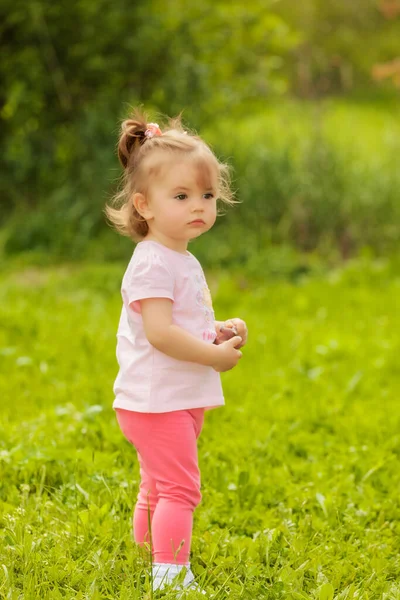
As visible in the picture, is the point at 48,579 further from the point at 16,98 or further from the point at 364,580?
the point at 16,98

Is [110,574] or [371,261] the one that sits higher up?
[110,574]

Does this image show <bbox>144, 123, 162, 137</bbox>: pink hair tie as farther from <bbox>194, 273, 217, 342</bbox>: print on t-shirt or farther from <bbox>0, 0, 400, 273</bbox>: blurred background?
<bbox>0, 0, 400, 273</bbox>: blurred background

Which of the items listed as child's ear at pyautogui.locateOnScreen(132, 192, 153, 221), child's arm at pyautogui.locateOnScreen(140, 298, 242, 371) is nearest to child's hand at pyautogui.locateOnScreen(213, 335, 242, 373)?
child's arm at pyautogui.locateOnScreen(140, 298, 242, 371)

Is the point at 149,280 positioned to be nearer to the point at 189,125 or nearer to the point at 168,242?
the point at 168,242

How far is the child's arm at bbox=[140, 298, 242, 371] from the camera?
104 inches

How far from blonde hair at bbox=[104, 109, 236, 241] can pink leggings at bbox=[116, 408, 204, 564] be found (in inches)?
22.2

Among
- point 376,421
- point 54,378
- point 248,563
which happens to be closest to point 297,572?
point 248,563

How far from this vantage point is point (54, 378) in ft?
16.2

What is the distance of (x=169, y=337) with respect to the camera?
104 inches

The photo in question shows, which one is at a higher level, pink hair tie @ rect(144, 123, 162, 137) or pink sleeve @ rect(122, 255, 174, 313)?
pink hair tie @ rect(144, 123, 162, 137)

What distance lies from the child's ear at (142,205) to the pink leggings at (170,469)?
57 centimetres

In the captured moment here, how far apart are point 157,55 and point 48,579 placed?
6.60 metres

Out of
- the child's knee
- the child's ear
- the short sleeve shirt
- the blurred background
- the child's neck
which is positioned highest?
the child's ear

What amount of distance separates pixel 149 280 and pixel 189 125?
19.0 feet
